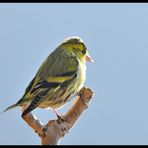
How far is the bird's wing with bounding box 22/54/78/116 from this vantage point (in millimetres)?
3344

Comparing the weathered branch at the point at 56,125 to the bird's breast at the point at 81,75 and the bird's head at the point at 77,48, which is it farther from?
the bird's head at the point at 77,48

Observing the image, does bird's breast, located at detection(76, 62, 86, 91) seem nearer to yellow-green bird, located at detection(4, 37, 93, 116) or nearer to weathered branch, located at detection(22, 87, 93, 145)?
yellow-green bird, located at detection(4, 37, 93, 116)

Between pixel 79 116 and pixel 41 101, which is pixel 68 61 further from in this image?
pixel 79 116

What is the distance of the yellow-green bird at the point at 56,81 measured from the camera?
3297 millimetres

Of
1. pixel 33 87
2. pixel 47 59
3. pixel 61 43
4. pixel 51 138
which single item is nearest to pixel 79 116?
pixel 51 138

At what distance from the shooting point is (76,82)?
12.1ft

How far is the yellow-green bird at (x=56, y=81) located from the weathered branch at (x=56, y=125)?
2.58ft

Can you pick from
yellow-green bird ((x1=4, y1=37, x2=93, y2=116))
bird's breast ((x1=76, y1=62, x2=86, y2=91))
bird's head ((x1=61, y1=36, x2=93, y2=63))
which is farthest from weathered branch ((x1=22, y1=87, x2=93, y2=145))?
bird's head ((x1=61, y1=36, x2=93, y2=63))

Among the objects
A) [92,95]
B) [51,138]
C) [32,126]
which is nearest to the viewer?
[51,138]

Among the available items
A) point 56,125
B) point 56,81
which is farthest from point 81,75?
point 56,125

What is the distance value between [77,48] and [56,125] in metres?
2.19

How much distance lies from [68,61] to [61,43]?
574mm

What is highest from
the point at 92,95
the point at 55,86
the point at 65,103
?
the point at 92,95

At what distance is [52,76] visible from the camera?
3.50 meters
